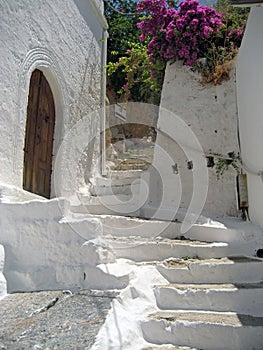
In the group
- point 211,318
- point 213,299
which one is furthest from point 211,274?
point 211,318

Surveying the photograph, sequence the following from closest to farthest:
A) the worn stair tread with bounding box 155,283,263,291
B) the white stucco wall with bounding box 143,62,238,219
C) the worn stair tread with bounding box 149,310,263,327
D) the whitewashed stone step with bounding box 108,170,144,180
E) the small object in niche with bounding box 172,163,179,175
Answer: the worn stair tread with bounding box 149,310,263,327 → the worn stair tread with bounding box 155,283,263,291 → the white stucco wall with bounding box 143,62,238,219 → the small object in niche with bounding box 172,163,179,175 → the whitewashed stone step with bounding box 108,170,144,180

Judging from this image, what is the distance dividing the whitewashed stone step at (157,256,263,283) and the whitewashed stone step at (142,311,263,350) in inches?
23.4

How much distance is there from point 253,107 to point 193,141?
6.24 feet

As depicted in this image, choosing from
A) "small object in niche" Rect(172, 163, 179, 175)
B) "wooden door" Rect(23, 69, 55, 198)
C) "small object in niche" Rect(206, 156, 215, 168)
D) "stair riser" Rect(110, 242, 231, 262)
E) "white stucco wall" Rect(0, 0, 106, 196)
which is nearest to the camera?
"stair riser" Rect(110, 242, 231, 262)

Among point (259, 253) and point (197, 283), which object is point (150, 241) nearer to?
point (197, 283)

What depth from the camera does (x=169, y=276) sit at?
129 inches

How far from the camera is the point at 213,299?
2.90 metres

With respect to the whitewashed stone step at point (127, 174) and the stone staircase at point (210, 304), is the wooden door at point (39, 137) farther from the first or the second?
the stone staircase at point (210, 304)

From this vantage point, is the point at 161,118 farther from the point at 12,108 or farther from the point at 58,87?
the point at 12,108

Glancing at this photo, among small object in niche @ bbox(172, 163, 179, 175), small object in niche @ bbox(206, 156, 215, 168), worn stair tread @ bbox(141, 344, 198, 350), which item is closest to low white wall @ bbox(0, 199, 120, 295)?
worn stair tread @ bbox(141, 344, 198, 350)

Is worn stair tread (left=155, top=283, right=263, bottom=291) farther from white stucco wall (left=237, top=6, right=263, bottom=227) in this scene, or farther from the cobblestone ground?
white stucco wall (left=237, top=6, right=263, bottom=227)

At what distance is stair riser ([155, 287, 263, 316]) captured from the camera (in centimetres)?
288

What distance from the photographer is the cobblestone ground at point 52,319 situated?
85.3 inches

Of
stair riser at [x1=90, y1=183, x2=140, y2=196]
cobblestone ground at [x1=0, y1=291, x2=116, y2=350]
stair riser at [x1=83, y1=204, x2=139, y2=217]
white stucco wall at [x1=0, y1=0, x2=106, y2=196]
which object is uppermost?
white stucco wall at [x1=0, y1=0, x2=106, y2=196]
